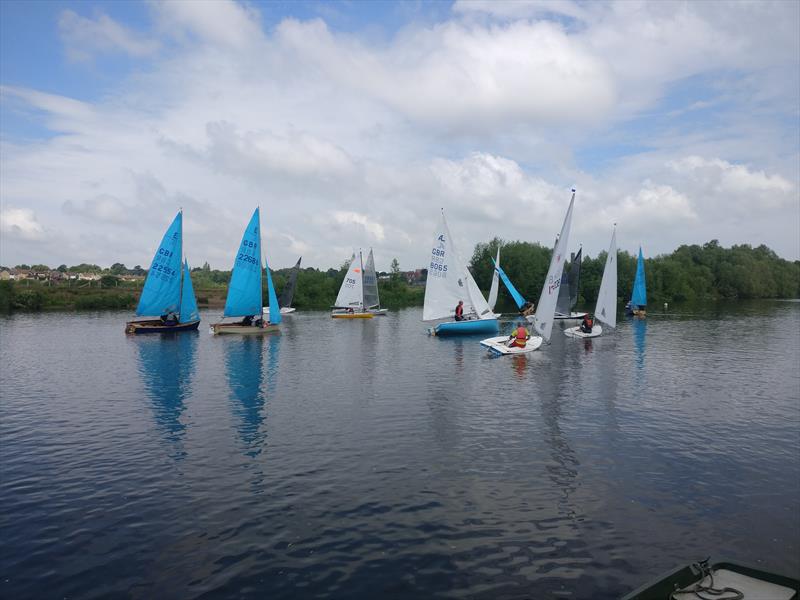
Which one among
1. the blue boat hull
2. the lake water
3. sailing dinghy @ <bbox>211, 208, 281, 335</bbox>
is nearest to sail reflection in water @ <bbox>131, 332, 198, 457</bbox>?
the lake water

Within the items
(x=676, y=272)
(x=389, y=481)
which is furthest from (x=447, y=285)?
(x=676, y=272)

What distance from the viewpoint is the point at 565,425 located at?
20.0 meters

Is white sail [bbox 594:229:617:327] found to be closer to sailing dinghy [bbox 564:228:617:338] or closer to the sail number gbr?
sailing dinghy [bbox 564:228:617:338]

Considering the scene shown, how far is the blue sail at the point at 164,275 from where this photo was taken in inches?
1948

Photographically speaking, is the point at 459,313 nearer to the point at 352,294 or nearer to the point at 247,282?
the point at 247,282

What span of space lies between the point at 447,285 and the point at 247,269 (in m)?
18.1

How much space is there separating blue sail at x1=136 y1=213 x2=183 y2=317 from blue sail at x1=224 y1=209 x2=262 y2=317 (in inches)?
225

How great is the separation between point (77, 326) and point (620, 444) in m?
59.9

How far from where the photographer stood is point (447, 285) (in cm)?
4941

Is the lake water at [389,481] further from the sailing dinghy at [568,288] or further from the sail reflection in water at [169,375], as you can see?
the sailing dinghy at [568,288]

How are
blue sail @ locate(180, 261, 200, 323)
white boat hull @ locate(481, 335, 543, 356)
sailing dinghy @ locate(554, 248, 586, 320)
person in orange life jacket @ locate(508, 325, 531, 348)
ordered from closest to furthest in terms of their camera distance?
white boat hull @ locate(481, 335, 543, 356) → person in orange life jacket @ locate(508, 325, 531, 348) → blue sail @ locate(180, 261, 200, 323) → sailing dinghy @ locate(554, 248, 586, 320)

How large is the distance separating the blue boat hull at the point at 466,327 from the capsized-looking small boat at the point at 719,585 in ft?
130

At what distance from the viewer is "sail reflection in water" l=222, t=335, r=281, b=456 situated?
18.9 m

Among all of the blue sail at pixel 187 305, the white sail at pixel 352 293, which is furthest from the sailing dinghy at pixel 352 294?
the blue sail at pixel 187 305
